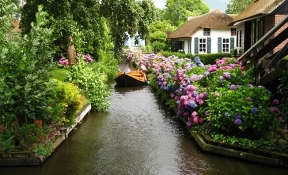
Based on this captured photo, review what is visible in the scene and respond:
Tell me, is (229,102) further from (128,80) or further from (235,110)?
(128,80)

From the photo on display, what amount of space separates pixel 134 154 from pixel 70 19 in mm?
9651

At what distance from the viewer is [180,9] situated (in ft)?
250

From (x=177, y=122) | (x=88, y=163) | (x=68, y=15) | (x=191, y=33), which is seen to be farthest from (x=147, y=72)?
(x=88, y=163)

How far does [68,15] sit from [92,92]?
13.7 ft

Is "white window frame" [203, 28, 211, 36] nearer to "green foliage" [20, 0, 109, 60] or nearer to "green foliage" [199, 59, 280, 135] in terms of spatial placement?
"green foliage" [20, 0, 109, 60]

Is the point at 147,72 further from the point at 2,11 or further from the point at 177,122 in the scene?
the point at 2,11

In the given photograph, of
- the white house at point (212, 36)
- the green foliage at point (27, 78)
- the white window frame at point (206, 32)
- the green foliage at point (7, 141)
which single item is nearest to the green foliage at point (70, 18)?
the green foliage at point (27, 78)

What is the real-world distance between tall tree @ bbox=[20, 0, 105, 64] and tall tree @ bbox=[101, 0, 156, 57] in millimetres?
1377

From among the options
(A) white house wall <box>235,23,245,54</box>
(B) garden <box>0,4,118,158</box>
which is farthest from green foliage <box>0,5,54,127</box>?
(A) white house wall <box>235,23,245,54</box>

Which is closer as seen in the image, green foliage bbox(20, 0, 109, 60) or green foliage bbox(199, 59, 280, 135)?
green foliage bbox(199, 59, 280, 135)

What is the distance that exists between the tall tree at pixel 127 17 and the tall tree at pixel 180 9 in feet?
189

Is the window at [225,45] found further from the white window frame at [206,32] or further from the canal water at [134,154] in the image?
the canal water at [134,154]

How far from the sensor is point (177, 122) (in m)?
12.8

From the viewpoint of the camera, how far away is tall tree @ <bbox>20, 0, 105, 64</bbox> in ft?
53.0
